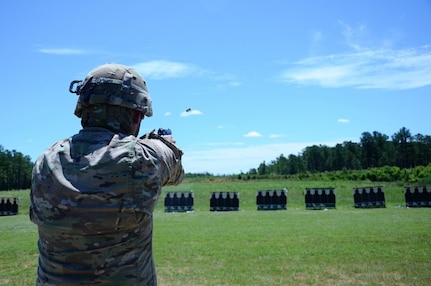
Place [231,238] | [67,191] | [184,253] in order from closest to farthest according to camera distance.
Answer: [67,191], [184,253], [231,238]

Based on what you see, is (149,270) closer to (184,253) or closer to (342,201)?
(184,253)

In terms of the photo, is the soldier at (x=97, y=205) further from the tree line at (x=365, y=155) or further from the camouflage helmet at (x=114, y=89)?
the tree line at (x=365, y=155)

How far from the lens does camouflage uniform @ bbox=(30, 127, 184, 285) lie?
173 cm

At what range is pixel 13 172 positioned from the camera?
89.3 meters

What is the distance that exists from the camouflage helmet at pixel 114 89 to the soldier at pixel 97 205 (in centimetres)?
14

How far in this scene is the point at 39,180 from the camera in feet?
6.01

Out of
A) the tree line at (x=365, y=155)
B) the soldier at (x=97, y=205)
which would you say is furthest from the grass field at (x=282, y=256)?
the tree line at (x=365, y=155)

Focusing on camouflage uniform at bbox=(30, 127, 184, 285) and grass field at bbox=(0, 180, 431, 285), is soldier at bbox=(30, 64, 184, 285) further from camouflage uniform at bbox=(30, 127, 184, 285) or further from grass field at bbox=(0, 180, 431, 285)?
grass field at bbox=(0, 180, 431, 285)

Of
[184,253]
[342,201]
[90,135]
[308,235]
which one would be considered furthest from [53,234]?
[342,201]

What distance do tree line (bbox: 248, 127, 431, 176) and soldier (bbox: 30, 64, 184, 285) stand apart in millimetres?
81988

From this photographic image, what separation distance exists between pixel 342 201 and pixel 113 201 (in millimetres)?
30219

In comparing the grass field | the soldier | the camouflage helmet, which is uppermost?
the camouflage helmet

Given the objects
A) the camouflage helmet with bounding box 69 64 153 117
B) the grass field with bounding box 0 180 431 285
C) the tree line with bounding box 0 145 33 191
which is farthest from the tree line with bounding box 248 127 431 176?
the camouflage helmet with bounding box 69 64 153 117

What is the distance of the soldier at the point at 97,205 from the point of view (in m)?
1.73
